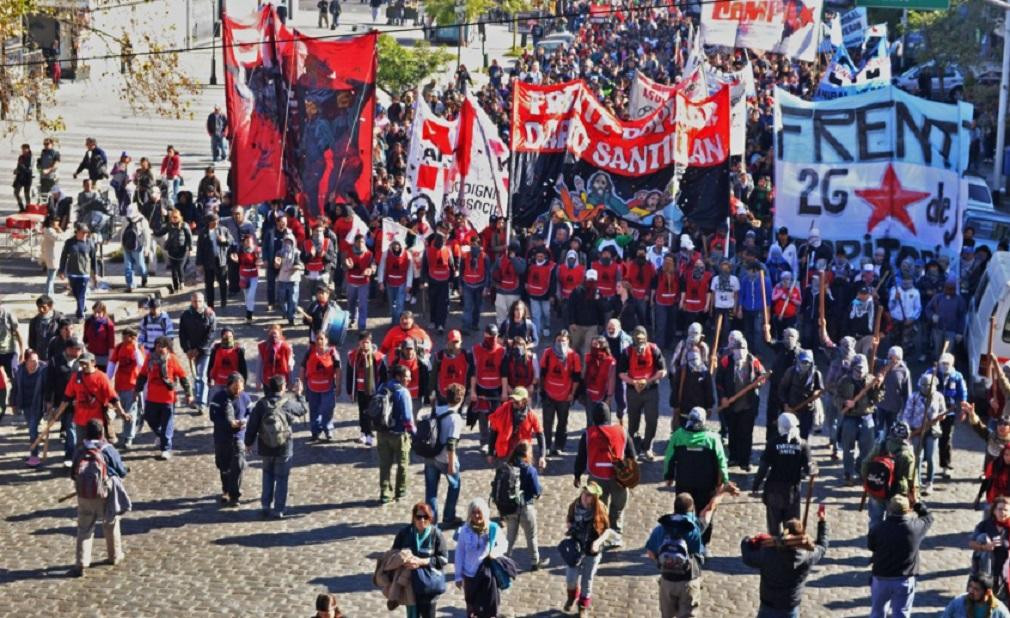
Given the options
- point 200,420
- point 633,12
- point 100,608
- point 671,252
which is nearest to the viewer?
point 100,608

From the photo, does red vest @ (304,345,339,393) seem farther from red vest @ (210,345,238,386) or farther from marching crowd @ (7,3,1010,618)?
red vest @ (210,345,238,386)

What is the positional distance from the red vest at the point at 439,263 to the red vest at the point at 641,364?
530 cm

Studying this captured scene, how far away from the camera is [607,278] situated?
2277 centimetres

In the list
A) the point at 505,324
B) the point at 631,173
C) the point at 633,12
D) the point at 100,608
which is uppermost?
the point at 633,12

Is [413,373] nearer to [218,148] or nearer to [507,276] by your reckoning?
[507,276]

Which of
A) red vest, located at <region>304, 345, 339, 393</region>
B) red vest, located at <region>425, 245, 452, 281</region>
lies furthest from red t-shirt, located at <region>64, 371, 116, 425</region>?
red vest, located at <region>425, 245, 452, 281</region>

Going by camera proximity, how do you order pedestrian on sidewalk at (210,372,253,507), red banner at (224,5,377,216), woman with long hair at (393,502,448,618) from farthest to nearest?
1. red banner at (224,5,377,216)
2. pedestrian on sidewalk at (210,372,253,507)
3. woman with long hair at (393,502,448,618)

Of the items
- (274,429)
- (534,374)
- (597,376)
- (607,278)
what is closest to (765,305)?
(607,278)

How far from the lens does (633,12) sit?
221 feet

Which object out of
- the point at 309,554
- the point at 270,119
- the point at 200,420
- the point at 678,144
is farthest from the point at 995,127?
the point at 309,554

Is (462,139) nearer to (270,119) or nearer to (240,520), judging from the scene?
(270,119)

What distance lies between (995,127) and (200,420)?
27.9m

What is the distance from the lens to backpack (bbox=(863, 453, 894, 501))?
15422mm

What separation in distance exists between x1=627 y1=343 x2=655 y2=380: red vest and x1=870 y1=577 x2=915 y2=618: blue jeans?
5201 mm
